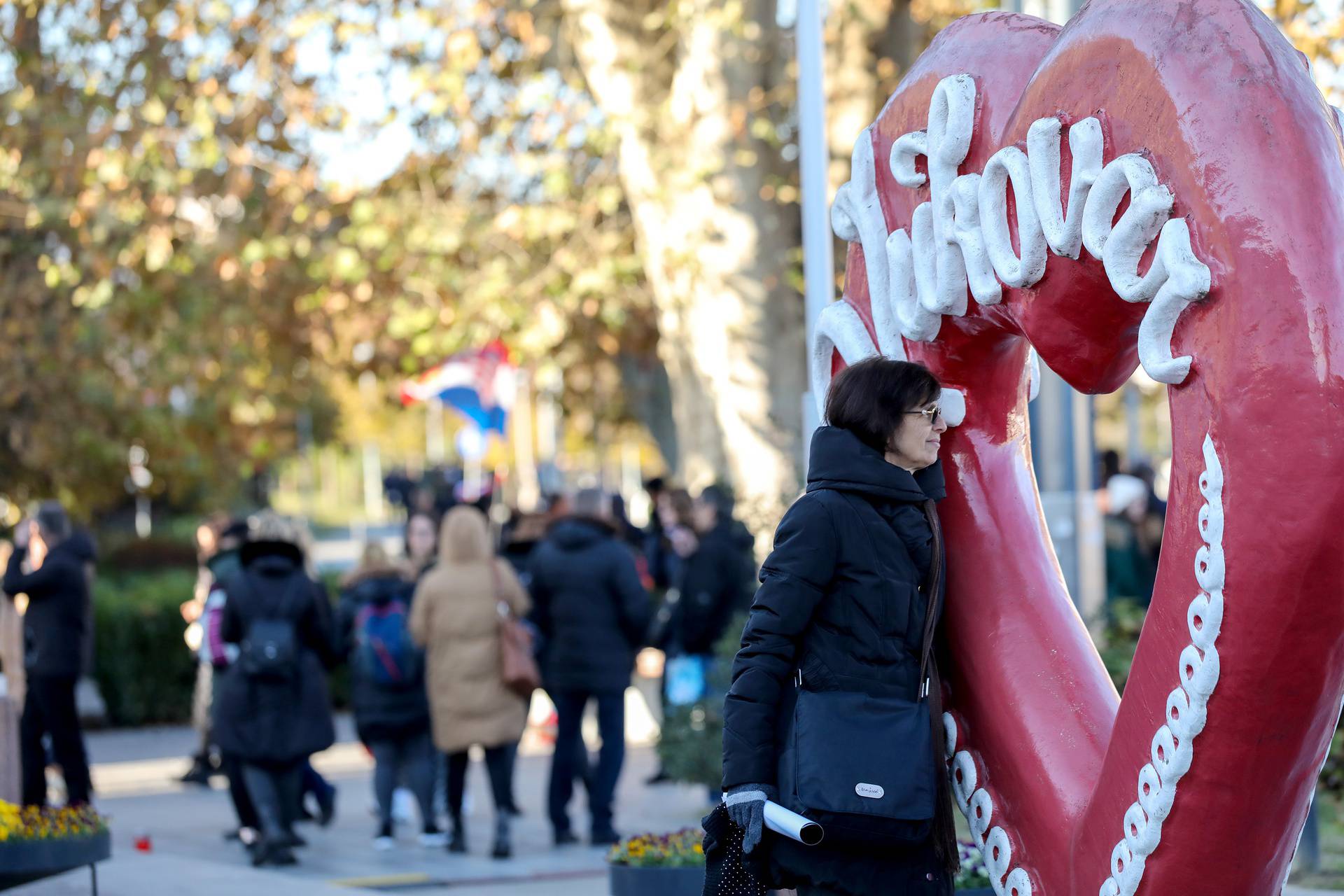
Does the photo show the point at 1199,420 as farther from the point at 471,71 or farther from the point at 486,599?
the point at 471,71

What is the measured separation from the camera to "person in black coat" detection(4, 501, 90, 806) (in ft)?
33.3

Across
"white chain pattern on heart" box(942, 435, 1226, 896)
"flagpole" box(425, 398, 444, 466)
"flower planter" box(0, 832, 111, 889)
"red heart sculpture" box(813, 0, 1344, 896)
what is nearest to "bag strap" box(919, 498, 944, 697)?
"red heart sculpture" box(813, 0, 1344, 896)

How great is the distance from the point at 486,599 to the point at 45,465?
9.72 metres

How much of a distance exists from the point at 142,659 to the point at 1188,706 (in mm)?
14343

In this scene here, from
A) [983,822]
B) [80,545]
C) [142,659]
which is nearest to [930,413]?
[983,822]

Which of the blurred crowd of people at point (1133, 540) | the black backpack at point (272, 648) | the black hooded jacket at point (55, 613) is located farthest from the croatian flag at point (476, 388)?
the black backpack at point (272, 648)

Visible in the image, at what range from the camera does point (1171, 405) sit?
11.4 ft

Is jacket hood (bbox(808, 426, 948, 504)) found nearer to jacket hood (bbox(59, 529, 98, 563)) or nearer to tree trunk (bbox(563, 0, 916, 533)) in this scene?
jacket hood (bbox(59, 529, 98, 563))

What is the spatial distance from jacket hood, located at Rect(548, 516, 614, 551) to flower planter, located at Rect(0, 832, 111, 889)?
336 centimetres

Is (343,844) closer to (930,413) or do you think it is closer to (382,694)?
(382,694)

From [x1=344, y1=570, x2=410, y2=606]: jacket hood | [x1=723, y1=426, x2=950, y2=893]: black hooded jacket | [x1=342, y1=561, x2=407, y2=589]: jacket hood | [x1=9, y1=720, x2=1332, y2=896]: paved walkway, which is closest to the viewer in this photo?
[x1=723, y1=426, x2=950, y2=893]: black hooded jacket

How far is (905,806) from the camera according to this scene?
4.00 meters

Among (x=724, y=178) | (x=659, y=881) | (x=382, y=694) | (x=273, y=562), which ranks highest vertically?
(x=724, y=178)

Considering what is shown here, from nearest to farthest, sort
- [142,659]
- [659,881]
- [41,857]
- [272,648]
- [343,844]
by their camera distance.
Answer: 1. [659,881]
2. [41,857]
3. [272,648]
4. [343,844]
5. [142,659]
